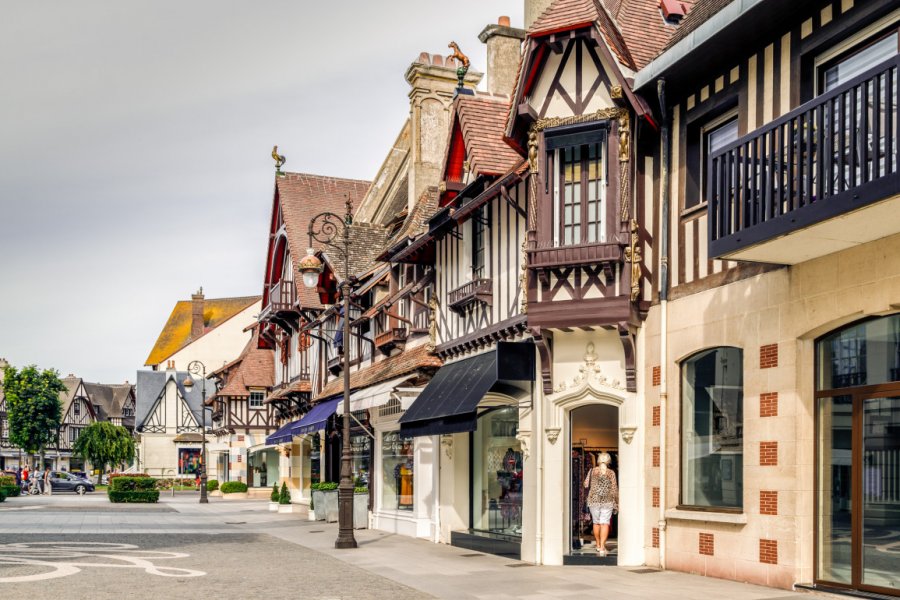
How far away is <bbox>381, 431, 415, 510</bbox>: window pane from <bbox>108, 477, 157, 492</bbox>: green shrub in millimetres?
24602

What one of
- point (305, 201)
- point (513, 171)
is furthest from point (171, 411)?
point (513, 171)

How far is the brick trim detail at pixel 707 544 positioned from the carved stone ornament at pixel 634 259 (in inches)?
133

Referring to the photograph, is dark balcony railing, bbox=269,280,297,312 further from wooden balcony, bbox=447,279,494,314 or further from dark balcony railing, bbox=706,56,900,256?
dark balcony railing, bbox=706,56,900,256

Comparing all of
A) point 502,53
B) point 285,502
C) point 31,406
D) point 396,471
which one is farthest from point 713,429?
point 31,406

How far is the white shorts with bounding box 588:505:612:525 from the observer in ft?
52.9

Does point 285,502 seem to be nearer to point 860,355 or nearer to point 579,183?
point 579,183

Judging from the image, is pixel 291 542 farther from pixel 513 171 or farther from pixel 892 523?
pixel 892 523

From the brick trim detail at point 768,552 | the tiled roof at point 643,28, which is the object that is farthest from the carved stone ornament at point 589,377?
the tiled roof at point 643,28

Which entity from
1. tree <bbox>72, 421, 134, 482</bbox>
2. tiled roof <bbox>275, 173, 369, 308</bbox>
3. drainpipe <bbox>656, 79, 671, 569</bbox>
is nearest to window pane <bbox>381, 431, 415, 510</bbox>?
drainpipe <bbox>656, 79, 671, 569</bbox>

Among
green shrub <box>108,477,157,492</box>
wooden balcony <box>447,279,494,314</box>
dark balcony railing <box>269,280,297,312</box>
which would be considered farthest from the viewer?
green shrub <box>108,477,157,492</box>

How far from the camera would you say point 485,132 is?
19.6 meters

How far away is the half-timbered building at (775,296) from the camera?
35.9 ft

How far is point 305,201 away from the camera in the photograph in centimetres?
4019

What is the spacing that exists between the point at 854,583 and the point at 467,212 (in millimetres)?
9913
